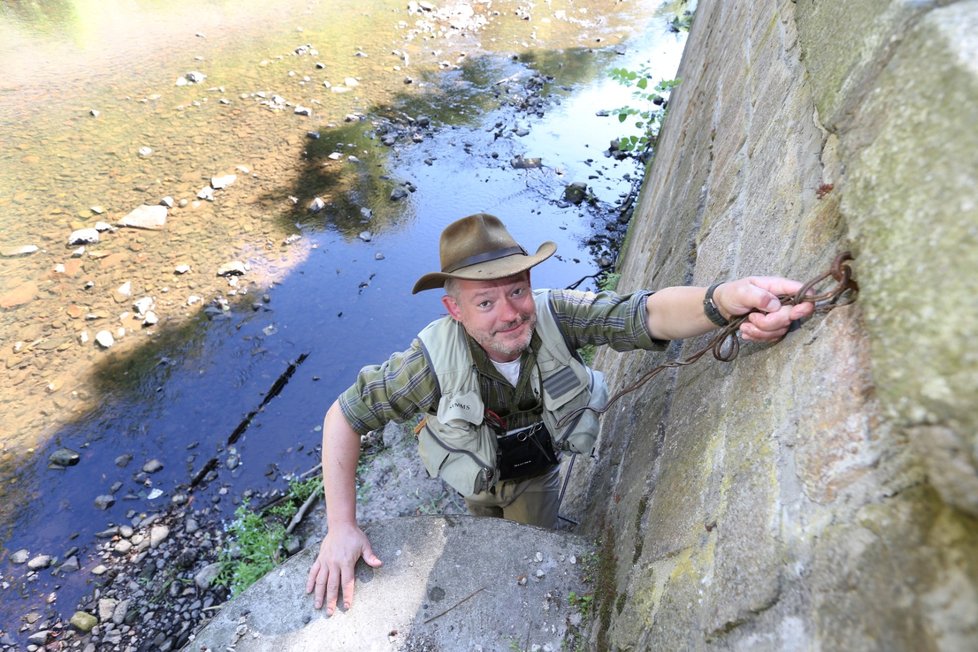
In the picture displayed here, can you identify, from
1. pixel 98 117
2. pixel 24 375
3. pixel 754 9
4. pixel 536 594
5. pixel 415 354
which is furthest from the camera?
pixel 98 117

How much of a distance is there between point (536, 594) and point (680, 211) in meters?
2.08

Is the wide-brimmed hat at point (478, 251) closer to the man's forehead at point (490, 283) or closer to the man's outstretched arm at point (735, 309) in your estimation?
the man's forehead at point (490, 283)

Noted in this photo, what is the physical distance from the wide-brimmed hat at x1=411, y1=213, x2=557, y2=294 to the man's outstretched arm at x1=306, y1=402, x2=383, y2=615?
2.22 feet

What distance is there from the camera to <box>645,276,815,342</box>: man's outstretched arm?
1.34m

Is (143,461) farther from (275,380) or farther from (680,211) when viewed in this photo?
(680,211)

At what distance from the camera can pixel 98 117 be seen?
312 inches

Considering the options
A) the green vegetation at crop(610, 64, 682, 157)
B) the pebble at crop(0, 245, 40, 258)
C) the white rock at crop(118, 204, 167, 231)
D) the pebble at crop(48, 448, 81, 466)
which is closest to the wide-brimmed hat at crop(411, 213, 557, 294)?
the pebble at crop(48, 448, 81, 466)

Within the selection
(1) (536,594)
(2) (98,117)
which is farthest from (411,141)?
(1) (536,594)

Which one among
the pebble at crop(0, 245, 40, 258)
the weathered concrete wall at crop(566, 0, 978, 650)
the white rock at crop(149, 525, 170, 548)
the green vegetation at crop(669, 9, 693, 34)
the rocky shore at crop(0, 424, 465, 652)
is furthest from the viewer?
the green vegetation at crop(669, 9, 693, 34)

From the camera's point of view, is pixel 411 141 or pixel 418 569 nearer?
pixel 418 569

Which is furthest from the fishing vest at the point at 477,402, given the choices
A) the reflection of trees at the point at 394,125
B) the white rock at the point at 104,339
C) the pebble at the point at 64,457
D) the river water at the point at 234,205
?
the reflection of trees at the point at 394,125

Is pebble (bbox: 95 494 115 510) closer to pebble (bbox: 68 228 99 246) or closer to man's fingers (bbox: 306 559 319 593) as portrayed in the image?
man's fingers (bbox: 306 559 319 593)

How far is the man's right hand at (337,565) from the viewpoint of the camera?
2078 millimetres

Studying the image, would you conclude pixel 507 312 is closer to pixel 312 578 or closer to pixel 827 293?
pixel 827 293
